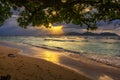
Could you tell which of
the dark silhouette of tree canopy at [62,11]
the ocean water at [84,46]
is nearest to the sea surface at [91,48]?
the ocean water at [84,46]

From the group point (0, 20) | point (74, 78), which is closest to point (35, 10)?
point (0, 20)

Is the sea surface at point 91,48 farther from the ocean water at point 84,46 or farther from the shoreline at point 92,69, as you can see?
the shoreline at point 92,69

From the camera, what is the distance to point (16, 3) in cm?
1461

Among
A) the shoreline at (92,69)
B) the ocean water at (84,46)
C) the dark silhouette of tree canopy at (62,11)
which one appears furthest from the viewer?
the ocean water at (84,46)

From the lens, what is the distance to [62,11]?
53.2ft

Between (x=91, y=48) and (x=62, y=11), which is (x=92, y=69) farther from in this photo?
(x=91, y=48)

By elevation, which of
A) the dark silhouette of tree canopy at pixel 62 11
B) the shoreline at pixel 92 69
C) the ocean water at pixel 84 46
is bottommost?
the ocean water at pixel 84 46

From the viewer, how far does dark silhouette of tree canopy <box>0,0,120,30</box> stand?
47.0 ft

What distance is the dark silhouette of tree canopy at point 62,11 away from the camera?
14328 millimetres

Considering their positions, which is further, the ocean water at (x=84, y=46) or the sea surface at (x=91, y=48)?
the ocean water at (x=84, y=46)

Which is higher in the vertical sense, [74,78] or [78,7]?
[78,7]

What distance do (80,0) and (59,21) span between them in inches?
174

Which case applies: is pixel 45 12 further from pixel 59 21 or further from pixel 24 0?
pixel 24 0

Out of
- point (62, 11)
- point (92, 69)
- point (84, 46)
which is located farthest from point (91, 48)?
point (62, 11)
